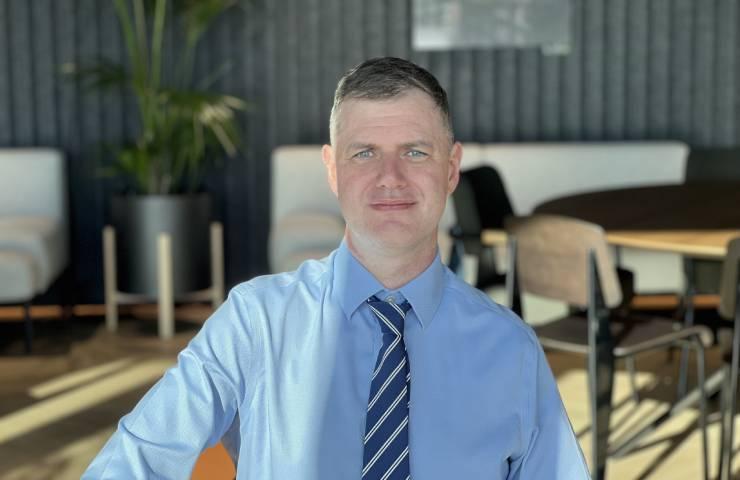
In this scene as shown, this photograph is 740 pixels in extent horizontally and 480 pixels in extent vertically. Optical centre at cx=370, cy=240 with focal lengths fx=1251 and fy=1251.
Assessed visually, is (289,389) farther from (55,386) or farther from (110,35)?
(110,35)

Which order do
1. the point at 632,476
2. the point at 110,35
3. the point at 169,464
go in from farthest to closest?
the point at 110,35, the point at 632,476, the point at 169,464

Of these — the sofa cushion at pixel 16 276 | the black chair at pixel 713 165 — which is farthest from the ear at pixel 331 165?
the black chair at pixel 713 165

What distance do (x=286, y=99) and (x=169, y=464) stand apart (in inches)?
225

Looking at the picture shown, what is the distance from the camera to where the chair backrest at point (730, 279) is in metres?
3.70

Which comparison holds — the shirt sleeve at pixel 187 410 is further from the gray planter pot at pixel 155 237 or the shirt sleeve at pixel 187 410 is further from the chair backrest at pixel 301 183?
the chair backrest at pixel 301 183

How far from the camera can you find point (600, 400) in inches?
152

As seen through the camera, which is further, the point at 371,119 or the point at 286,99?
the point at 286,99

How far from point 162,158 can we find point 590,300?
10.3 ft

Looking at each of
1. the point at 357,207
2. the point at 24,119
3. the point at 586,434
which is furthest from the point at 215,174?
the point at 357,207

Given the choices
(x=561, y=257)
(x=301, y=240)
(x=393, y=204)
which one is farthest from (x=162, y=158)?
(x=393, y=204)

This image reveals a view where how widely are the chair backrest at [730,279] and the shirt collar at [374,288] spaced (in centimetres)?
239

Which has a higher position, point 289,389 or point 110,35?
point 110,35

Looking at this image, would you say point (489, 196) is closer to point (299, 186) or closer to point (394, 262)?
point (299, 186)

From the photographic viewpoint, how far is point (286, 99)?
6988 millimetres
